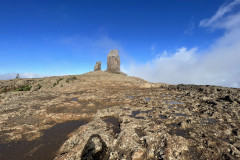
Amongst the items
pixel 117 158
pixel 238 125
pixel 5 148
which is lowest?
pixel 5 148

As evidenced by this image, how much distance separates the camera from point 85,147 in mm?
A: 5359

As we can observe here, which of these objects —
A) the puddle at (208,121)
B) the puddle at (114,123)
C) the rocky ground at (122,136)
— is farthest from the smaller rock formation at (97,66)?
the puddle at (208,121)

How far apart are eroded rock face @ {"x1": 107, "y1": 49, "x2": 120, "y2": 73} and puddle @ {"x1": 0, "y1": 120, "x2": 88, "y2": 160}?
160 ft

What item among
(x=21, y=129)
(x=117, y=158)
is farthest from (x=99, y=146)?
(x=21, y=129)

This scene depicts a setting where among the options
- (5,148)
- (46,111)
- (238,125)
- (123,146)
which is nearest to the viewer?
(123,146)

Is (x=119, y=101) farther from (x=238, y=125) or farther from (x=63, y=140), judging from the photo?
(x=238, y=125)

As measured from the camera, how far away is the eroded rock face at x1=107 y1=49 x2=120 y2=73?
55.6 meters

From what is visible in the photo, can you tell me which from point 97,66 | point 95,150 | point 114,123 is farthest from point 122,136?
point 97,66

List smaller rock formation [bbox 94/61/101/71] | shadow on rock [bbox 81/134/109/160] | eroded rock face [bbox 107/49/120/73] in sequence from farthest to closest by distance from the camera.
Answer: smaller rock formation [bbox 94/61/101/71]
eroded rock face [bbox 107/49/120/73]
shadow on rock [bbox 81/134/109/160]

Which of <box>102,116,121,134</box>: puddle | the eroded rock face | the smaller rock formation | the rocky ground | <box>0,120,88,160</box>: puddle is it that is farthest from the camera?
the smaller rock formation

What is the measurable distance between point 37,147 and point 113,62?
2022 inches

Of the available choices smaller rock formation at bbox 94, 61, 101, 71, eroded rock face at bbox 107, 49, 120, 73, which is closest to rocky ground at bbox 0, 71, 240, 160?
eroded rock face at bbox 107, 49, 120, 73

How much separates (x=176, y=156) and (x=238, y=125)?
18.6 feet

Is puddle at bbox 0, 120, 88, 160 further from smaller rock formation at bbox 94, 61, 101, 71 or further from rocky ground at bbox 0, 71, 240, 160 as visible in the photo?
smaller rock formation at bbox 94, 61, 101, 71
